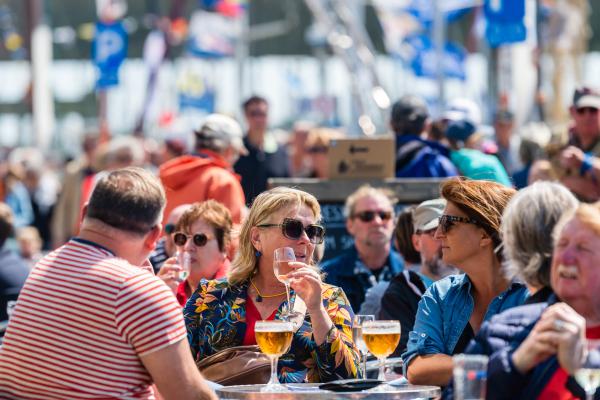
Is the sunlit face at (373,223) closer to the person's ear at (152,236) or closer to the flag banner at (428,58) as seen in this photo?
the person's ear at (152,236)

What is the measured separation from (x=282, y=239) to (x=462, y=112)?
15.9ft

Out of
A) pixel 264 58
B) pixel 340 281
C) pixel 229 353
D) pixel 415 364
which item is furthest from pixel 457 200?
pixel 264 58

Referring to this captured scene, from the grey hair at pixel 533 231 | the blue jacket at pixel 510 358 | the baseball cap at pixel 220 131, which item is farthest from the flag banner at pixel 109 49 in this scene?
the blue jacket at pixel 510 358

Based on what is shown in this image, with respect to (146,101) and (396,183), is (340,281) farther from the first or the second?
(146,101)

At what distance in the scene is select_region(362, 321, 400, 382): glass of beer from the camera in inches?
195

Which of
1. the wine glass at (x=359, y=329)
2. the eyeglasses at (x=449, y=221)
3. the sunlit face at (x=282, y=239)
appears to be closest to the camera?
the wine glass at (x=359, y=329)

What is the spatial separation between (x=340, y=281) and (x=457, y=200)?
111 inches

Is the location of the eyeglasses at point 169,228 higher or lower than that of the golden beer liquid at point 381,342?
higher

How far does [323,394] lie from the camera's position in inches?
183

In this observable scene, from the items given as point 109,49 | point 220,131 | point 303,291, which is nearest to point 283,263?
point 303,291

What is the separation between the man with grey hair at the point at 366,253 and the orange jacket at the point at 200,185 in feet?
2.93

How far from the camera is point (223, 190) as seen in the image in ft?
29.6

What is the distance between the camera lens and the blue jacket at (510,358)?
3867 millimetres

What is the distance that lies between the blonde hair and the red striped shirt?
4.31 feet
